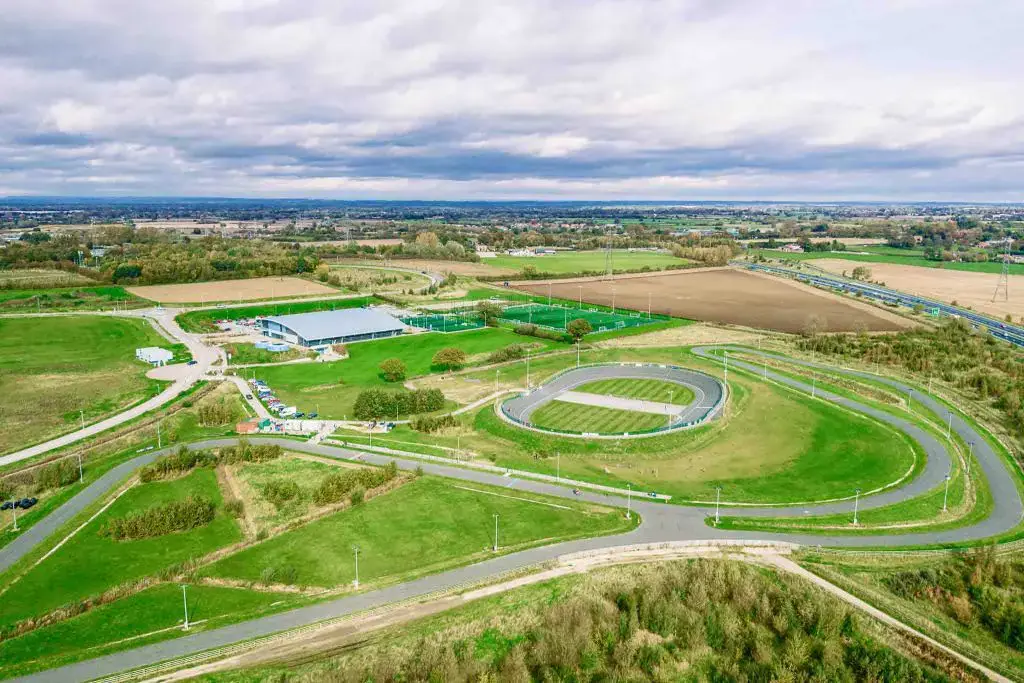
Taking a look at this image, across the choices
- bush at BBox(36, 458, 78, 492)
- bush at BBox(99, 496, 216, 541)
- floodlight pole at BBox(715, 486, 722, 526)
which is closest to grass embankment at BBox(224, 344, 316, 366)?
bush at BBox(36, 458, 78, 492)

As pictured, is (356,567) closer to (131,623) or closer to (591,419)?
(131,623)

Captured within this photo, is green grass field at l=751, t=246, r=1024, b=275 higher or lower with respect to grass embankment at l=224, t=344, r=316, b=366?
higher

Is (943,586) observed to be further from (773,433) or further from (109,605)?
(109,605)

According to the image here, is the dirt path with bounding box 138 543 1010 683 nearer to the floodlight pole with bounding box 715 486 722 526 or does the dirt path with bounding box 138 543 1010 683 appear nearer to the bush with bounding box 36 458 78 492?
the floodlight pole with bounding box 715 486 722 526

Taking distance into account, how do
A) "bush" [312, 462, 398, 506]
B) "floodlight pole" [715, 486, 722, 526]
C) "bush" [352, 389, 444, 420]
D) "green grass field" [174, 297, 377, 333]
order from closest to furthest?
"floodlight pole" [715, 486, 722, 526] < "bush" [312, 462, 398, 506] < "bush" [352, 389, 444, 420] < "green grass field" [174, 297, 377, 333]

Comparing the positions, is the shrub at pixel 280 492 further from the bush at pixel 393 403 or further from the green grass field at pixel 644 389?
the green grass field at pixel 644 389

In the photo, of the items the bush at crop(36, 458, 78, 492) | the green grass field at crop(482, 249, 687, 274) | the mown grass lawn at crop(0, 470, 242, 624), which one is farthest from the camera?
the green grass field at crop(482, 249, 687, 274)

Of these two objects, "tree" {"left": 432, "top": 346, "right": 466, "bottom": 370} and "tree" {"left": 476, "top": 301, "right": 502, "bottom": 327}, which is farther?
"tree" {"left": 476, "top": 301, "right": 502, "bottom": 327}

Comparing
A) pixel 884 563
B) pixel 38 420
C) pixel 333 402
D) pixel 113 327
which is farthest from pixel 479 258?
pixel 884 563
